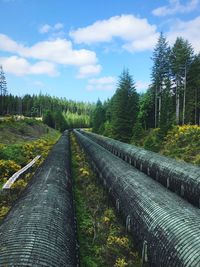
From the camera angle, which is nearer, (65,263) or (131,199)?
(65,263)

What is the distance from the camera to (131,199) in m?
13.9

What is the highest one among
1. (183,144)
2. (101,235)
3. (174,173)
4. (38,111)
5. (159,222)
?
(38,111)

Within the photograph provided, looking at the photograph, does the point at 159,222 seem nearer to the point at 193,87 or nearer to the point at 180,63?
the point at 180,63

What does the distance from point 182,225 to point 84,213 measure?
8.82 meters

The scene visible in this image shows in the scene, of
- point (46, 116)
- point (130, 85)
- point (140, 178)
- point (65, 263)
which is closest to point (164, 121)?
point (130, 85)

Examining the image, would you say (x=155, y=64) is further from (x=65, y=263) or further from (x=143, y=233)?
(x=65, y=263)

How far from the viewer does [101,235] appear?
1444 cm

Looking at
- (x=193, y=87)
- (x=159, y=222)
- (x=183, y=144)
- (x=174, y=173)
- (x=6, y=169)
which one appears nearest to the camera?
(x=159, y=222)

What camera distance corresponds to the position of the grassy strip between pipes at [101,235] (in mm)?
12008

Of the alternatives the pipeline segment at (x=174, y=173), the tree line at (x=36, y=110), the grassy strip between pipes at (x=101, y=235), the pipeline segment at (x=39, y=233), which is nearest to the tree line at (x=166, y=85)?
the pipeline segment at (x=174, y=173)

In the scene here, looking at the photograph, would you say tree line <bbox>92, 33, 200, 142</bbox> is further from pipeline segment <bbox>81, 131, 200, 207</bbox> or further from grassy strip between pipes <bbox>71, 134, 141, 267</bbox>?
grassy strip between pipes <bbox>71, 134, 141, 267</bbox>

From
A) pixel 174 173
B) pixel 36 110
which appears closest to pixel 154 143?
pixel 174 173

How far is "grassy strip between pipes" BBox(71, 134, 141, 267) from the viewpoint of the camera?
12008mm

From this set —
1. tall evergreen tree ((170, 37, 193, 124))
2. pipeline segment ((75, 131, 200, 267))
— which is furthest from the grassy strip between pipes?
tall evergreen tree ((170, 37, 193, 124))
